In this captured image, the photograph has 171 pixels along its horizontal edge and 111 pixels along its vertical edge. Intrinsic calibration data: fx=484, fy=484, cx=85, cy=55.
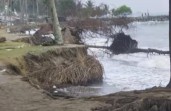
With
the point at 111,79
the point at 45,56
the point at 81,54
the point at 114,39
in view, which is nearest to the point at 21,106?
the point at 45,56

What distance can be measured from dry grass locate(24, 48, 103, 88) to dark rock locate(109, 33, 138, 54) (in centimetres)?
1518

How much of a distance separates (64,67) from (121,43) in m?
18.3

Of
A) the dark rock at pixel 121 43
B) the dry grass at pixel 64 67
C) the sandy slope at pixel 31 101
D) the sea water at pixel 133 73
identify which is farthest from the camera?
the dark rock at pixel 121 43

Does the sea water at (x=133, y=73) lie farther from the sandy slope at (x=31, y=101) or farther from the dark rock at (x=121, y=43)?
the sandy slope at (x=31, y=101)

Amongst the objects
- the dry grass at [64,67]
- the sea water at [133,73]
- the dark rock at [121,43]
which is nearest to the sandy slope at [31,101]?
the dry grass at [64,67]

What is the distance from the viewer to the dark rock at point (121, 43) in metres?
36.3

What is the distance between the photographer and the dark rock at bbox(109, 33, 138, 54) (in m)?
36.3

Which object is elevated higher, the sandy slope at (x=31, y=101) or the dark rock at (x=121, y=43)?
the sandy slope at (x=31, y=101)

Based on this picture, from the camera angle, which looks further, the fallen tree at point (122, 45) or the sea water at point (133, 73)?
the fallen tree at point (122, 45)

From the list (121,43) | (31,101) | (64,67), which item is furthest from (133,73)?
(31,101)

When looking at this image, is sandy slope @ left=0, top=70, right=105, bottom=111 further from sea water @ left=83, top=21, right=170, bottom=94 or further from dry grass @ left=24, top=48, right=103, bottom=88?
sea water @ left=83, top=21, right=170, bottom=94

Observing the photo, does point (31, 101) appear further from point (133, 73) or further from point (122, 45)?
point (122, 45)

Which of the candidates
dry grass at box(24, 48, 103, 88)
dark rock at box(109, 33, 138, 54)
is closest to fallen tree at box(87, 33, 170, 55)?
dark rock at box(109, 33, 138, 54)

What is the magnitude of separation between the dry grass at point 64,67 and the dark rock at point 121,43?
1518cm
